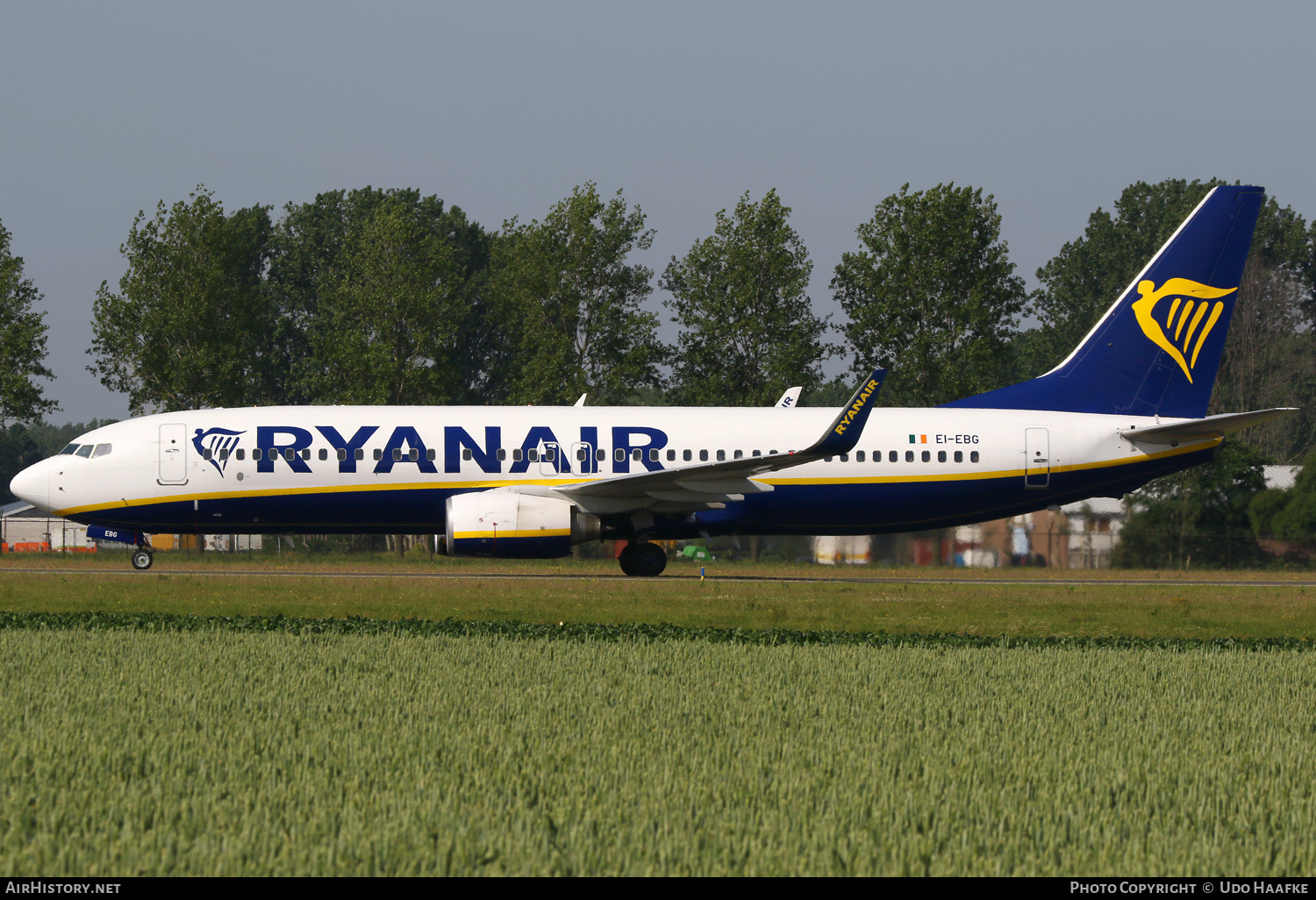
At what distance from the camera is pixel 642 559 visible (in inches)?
1116

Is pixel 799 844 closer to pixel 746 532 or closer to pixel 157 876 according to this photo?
pixel 157 876

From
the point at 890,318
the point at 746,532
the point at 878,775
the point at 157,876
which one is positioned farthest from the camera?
the point at 890,318

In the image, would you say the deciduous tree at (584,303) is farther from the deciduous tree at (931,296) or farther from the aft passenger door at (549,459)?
the aft passenger door at (549,459)

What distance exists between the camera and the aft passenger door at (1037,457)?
2916 cm

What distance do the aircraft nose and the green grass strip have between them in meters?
9.69

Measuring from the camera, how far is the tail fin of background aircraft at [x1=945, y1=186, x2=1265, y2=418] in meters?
30.2

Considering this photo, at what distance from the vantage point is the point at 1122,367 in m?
30.2

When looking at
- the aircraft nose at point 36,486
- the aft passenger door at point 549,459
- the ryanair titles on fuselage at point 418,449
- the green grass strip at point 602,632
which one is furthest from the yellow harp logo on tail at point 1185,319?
the aircraft nose at point 36,486

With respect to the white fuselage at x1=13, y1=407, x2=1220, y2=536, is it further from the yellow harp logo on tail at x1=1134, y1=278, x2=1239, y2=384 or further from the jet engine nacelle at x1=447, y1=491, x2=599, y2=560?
the yellow harp logo on tail at x1=1134, y1=278, x2=1239, y2=384

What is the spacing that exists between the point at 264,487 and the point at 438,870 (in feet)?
71.6

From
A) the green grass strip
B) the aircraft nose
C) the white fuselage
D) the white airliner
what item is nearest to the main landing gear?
the white airliner

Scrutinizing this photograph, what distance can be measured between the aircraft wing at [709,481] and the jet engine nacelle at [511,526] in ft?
2.57

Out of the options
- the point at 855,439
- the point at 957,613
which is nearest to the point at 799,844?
the point at 957,613

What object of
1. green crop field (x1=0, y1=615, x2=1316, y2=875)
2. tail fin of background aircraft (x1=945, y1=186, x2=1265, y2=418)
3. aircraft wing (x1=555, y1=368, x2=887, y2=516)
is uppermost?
tail fin of background aircraft (x1=945, y1=186, x2=1265, y2=418)
